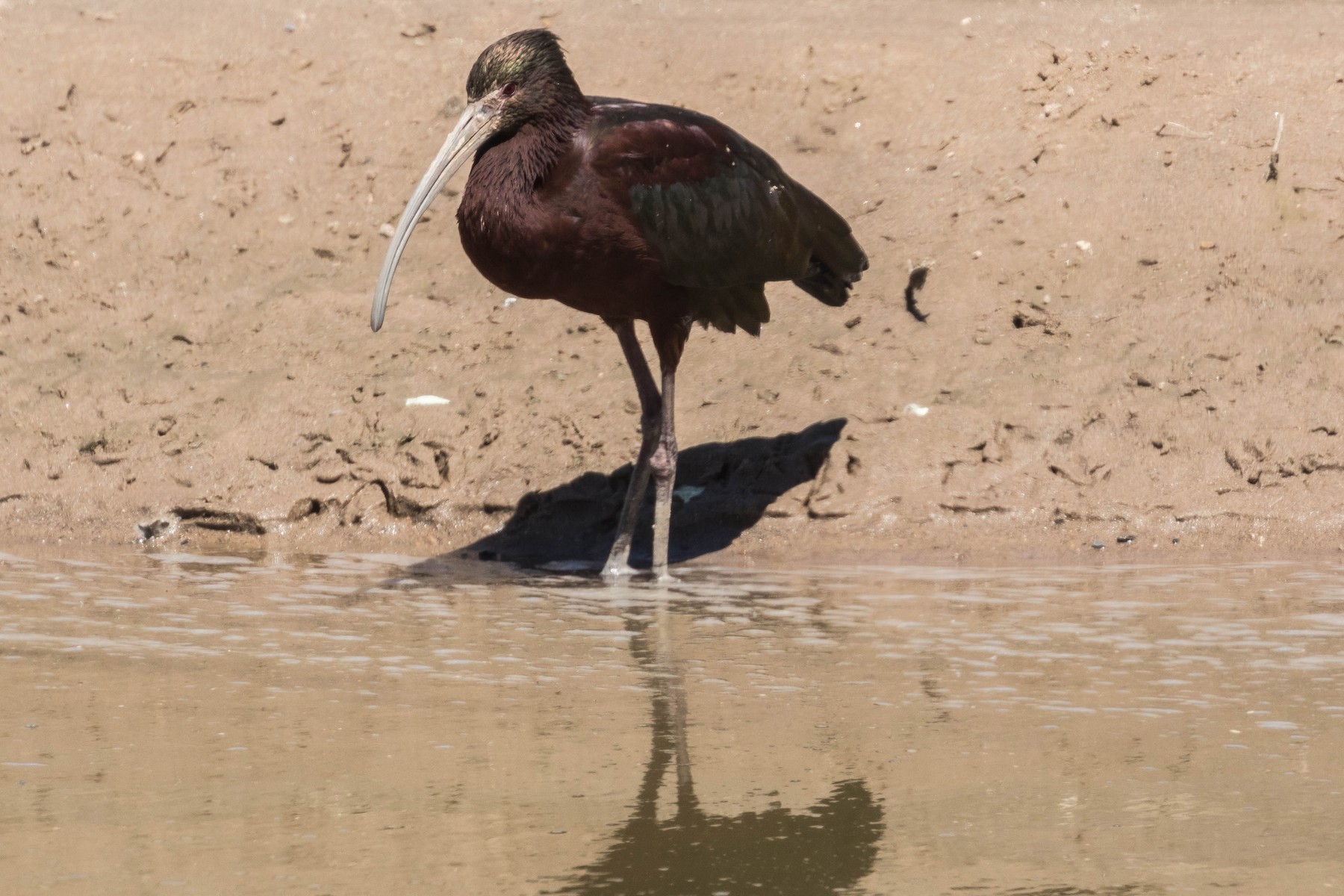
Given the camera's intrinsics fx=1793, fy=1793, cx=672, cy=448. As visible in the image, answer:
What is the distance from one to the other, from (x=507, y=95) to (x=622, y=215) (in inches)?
25.5

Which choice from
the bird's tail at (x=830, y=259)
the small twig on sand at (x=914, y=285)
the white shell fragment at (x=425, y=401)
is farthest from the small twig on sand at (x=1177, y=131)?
the white shell fragment at (x=425, y=401)

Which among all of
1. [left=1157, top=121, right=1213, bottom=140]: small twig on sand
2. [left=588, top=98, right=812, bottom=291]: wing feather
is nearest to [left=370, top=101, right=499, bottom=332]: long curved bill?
[left=588, top=98, right=812, bottom=291]: wing feather

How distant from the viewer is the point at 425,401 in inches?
312

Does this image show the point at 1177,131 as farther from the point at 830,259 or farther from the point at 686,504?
the point at 686,504

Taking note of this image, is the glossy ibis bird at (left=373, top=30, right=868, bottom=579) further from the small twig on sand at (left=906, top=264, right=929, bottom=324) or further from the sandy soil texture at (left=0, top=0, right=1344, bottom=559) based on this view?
the small twig on sand at (left=906, top=264, right=929, bottom=324)

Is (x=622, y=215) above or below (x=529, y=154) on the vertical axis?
below

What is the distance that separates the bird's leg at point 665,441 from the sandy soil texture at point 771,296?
1.43 ft

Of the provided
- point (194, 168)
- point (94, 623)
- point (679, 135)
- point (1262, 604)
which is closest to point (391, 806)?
point (94, 623)

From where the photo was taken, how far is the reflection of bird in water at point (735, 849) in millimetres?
2922

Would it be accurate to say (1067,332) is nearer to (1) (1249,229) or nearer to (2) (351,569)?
(1) (1249,229)

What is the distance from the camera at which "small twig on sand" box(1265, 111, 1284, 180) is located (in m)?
8.64

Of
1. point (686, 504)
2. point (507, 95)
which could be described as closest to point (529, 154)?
point (507, 95)

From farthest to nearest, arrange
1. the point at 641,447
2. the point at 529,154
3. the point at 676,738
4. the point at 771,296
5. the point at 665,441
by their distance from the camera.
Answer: the point at 771,296, the point at 641,447, the point at 665,441, the point at 529,154, the point at 676,738

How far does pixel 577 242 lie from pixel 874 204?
3199 mm
